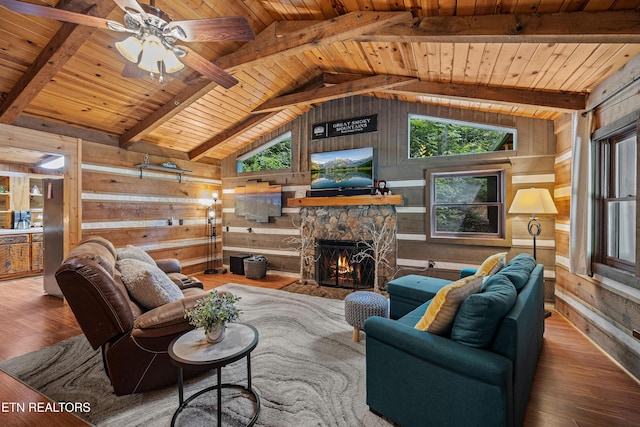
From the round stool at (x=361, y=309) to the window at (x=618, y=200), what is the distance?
218 centimetres

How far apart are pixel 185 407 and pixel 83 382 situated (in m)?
1.03

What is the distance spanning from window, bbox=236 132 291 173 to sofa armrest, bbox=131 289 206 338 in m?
4.16

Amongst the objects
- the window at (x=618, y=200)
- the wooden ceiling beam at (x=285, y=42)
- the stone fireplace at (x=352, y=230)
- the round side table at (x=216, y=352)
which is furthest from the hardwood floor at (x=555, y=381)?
the wooden ceiling beam at (x=285, y=42)

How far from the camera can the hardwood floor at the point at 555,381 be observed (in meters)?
1.84

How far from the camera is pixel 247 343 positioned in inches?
70.0

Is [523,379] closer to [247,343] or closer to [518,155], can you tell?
[247,343]

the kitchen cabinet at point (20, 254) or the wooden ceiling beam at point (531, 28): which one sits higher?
the wooden ceiling beam at point (531, 28)

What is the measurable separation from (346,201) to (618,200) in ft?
10.6

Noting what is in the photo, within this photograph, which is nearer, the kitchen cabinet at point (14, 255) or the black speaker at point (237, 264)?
the kitchen cabinet at point (14, 255)

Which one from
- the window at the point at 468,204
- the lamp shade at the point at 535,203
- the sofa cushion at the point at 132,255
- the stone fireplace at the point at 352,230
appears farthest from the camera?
the stone fireplace at the point at 352,230

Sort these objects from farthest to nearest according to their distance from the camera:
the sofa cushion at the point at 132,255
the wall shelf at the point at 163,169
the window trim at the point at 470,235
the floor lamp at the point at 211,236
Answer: the floor lamp at the point at 211,236
the wall shelf at the point at 163,169
the window trim at the point at 470,235
the sofa cushion at the point at 132,255

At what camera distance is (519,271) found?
7.05 feet

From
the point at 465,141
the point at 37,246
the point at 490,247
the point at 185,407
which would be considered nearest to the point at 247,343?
the point at 185,407

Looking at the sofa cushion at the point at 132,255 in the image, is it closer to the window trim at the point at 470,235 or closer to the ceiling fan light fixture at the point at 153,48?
the ceiling fan light fixture at the point at 153,48
